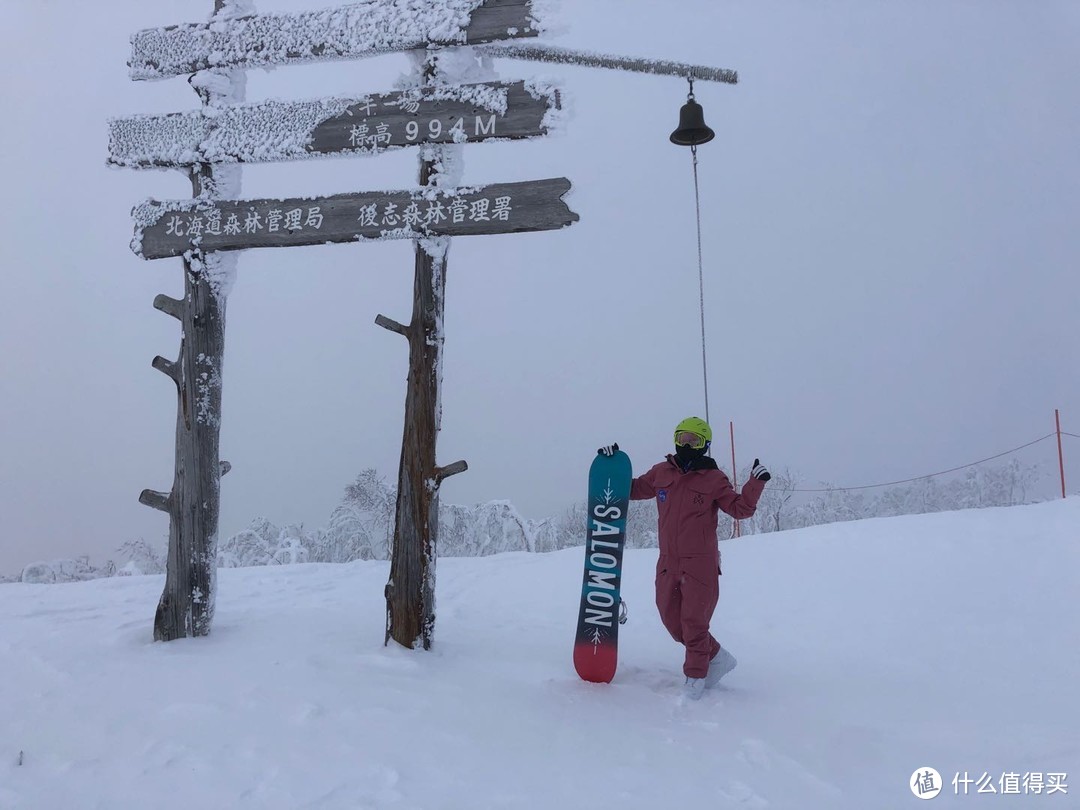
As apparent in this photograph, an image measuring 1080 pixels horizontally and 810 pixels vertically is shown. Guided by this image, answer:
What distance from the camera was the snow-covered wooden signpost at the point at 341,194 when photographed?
18.4ft

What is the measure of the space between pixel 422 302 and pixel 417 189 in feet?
3.06

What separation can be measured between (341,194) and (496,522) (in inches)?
576

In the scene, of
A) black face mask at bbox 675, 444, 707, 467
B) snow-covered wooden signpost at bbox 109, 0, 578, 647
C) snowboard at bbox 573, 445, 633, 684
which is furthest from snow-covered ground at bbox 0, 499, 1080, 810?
black face mask at bbox 675, 444, 707, 467

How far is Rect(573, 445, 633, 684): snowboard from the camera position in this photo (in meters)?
4.96

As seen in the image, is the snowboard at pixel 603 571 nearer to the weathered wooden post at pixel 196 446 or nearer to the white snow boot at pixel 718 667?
the white snow boot at pixel 718 667

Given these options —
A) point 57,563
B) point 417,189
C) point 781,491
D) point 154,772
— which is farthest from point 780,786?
point 781,491

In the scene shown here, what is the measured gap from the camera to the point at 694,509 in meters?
5.02

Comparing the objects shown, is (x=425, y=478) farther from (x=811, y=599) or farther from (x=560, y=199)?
(x=811, y=599)

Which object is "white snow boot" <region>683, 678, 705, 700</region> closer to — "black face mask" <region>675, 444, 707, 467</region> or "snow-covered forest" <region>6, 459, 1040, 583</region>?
"black face mask" <region>675, 444, 707, 467</region>

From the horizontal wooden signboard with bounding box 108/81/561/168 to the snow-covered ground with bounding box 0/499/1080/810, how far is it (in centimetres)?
403

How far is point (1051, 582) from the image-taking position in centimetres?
794

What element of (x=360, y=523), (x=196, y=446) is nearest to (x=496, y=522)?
(x=360, y=523)

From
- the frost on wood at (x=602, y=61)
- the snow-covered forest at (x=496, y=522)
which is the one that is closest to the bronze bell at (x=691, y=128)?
the frost on wood at (x=602, y=61)

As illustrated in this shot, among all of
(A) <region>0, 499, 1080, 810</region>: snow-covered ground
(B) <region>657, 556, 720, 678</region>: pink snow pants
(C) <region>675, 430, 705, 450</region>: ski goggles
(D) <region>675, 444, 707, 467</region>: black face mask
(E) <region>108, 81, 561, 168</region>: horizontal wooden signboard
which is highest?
(E) <region>108, 81, 561, 168</region>: horizontal wooden signboard
